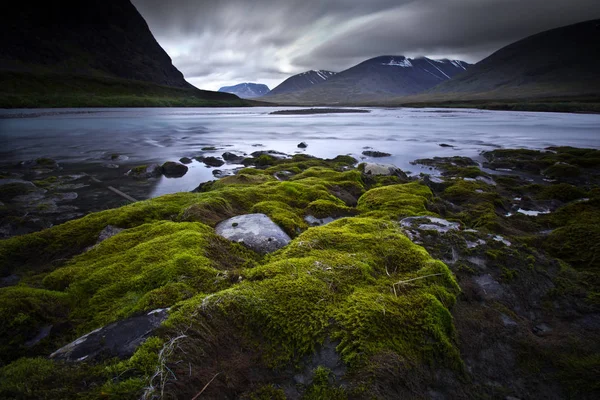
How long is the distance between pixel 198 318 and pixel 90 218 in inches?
179

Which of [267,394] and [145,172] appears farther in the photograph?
[145,172]

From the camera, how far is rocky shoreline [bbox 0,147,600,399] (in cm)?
253

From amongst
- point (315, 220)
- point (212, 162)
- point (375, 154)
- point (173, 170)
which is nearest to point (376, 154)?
point (375, 154)

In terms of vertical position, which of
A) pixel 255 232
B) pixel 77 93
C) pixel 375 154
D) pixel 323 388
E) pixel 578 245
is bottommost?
pixel 375 154

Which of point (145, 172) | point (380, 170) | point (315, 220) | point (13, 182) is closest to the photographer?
point (315, 220)

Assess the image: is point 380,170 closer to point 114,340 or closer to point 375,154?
point 375,154

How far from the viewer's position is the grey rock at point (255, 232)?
4.84m

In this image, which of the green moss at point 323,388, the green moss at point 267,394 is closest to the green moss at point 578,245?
the green moss at point 323,388

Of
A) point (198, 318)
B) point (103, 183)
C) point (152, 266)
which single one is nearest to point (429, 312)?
point (198, 318)

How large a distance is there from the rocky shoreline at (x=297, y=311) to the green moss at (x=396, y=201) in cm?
88

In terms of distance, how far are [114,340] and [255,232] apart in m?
2.70

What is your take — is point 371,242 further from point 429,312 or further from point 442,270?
point 429,312

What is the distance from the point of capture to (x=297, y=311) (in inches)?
121

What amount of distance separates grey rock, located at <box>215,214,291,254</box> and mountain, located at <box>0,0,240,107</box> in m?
99.1
